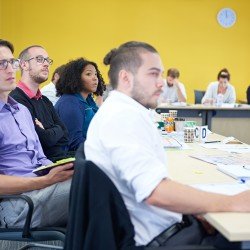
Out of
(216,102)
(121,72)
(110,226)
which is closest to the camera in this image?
(110,226)

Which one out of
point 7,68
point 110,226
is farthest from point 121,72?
Result: point 7,68

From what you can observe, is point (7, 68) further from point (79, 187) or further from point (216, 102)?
point (216, 102)

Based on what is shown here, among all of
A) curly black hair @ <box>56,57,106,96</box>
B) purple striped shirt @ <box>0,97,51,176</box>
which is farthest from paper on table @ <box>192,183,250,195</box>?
curly black hair @ <box>56,57,106,96</box>

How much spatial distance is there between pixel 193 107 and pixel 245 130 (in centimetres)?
86

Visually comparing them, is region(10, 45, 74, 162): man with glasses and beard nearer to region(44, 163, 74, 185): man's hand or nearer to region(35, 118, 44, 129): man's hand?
region(35, 118, 44, 129): man's hand

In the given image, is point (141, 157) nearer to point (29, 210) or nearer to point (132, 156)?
point (132, 156)

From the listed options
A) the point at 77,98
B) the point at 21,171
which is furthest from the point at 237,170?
the point at 77,98

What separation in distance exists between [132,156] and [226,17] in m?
7.06

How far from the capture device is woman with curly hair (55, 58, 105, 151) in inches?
113

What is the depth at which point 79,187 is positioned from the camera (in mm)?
1137

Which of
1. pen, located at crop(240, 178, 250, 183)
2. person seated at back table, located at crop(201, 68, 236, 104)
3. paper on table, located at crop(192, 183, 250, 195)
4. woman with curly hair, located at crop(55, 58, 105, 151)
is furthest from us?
person seated at back table, located at crop(201, 68, 236, 104)

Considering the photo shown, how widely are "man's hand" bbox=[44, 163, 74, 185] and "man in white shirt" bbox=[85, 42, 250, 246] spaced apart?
48cm

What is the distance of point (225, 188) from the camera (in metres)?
1.41

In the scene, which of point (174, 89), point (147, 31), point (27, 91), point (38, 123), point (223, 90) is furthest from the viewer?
point (147, 31)
